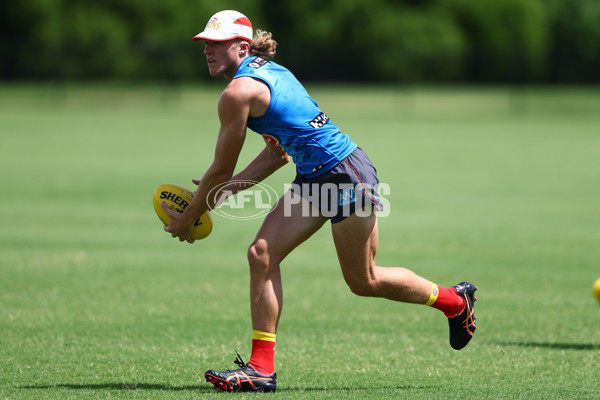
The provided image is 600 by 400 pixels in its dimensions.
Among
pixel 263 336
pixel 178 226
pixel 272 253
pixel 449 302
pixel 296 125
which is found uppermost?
pixel 296 125

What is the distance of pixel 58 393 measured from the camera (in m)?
5.49

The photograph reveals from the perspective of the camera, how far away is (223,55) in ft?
19.0

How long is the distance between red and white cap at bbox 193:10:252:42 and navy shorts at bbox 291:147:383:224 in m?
1.07

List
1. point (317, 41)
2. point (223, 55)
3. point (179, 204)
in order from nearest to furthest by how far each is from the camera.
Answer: point (223, 55) < point (179, 204) < point (317, 41)

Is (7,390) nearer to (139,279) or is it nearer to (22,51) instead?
(139,279)

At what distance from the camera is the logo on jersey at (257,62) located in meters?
5.75

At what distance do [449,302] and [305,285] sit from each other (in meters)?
3.59

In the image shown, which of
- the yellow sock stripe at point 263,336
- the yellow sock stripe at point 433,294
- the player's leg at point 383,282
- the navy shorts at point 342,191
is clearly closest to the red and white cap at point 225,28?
the navy shorts at point 342,191

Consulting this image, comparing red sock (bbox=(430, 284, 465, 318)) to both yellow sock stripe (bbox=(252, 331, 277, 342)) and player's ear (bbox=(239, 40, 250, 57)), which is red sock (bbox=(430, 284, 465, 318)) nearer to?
yellow sock stripe (bbox=(252, 331, 277, 342))

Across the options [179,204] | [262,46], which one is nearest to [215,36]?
[262,46]

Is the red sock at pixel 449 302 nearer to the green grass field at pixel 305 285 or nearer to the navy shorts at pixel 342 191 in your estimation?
the green grass field at pixel 305 285

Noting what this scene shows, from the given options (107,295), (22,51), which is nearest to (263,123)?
(107,295)

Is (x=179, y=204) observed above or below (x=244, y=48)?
below

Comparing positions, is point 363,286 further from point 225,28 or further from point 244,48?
point 225,28
